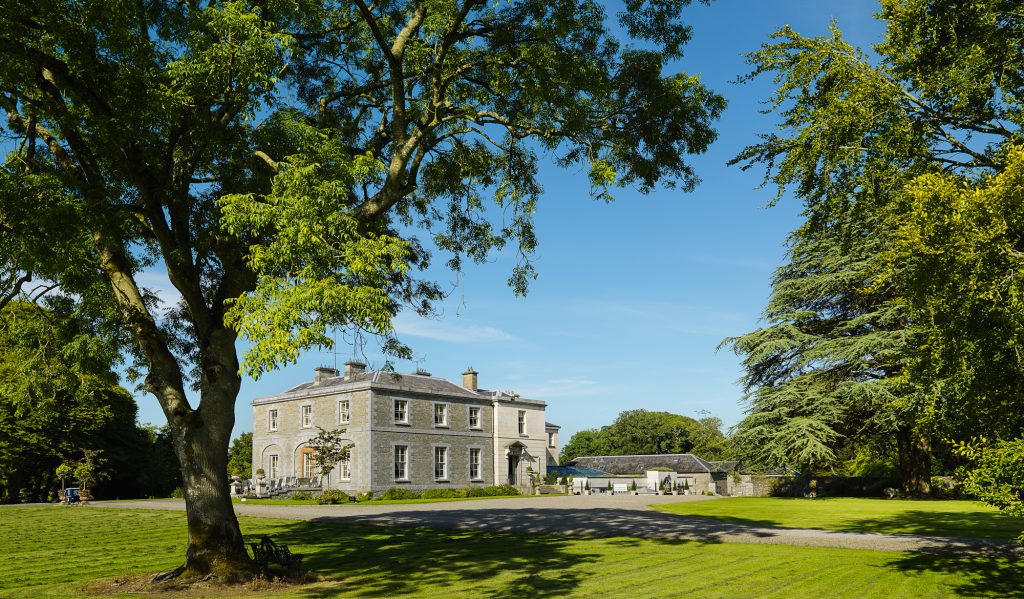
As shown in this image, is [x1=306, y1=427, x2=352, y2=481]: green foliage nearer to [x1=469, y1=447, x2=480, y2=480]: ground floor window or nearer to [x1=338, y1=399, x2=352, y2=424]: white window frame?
[x1=338, y1=399, x2=352, y2=424]: white window frame

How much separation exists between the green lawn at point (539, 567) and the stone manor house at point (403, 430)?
70.5ft

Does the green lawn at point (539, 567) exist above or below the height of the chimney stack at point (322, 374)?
below

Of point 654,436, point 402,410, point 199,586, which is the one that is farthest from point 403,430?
point 654,436

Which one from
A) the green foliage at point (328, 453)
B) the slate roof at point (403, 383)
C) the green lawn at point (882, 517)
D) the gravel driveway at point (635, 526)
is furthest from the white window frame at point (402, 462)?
the green lawn at point (882, 517)

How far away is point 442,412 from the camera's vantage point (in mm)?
43344

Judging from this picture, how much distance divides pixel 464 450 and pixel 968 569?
34728 mm

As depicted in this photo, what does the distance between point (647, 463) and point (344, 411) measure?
28.0 m

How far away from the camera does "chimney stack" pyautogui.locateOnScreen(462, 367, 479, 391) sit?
4812 cm

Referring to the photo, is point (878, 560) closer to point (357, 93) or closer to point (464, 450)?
point (357, 93)

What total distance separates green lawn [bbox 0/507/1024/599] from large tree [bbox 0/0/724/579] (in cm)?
243

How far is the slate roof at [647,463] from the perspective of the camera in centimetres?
5472

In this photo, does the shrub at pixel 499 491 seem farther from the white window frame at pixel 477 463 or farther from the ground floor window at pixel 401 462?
the ground floor window at pixel 401 462

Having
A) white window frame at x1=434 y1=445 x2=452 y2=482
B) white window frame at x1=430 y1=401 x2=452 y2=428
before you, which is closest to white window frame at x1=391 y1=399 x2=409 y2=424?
white window frame at x1=430 y1=401 x2=452 y2=428

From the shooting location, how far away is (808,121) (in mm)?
13859
